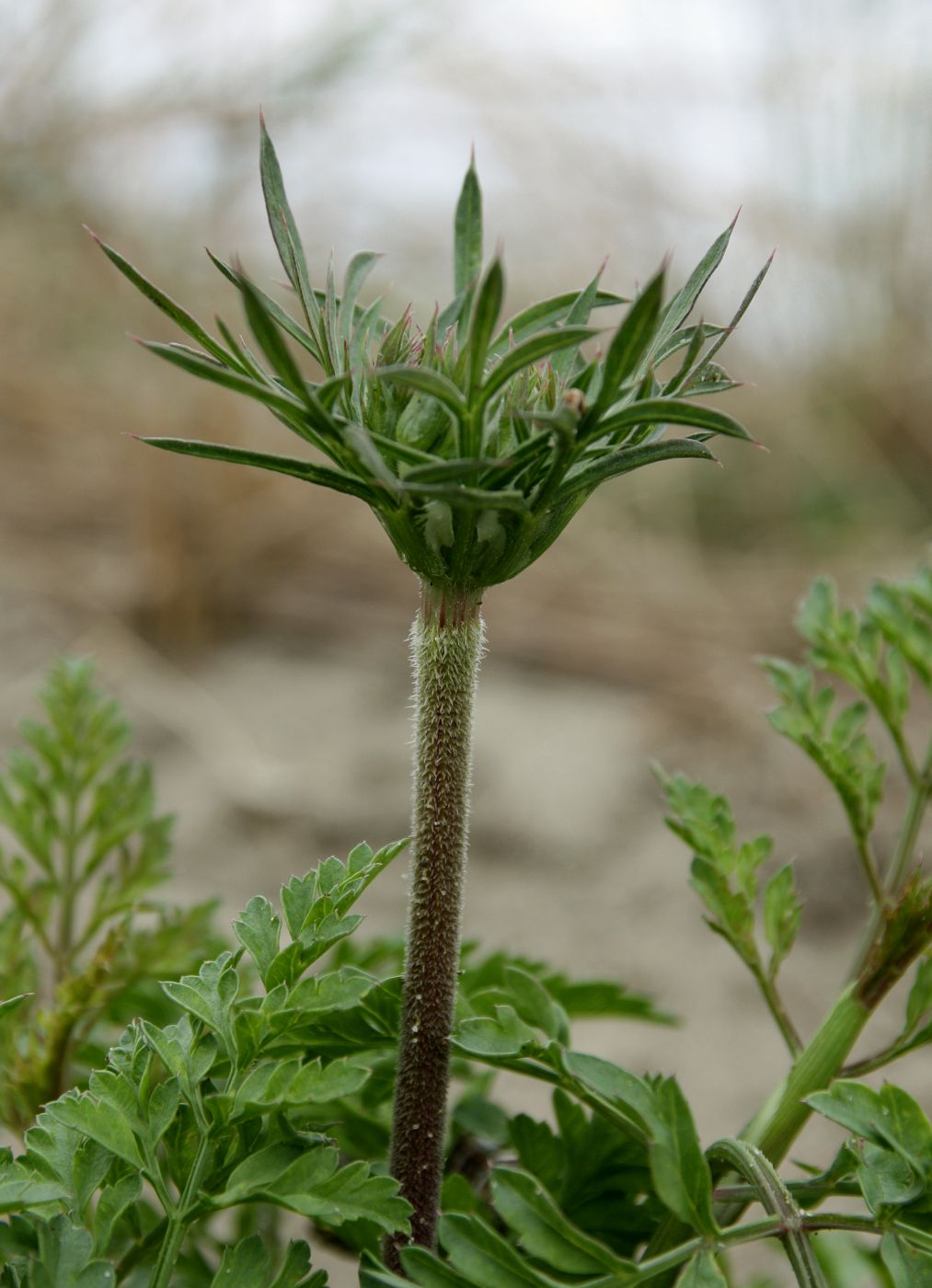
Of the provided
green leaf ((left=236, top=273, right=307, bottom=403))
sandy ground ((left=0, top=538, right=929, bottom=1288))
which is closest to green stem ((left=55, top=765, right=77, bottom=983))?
green leaf ((left=236, top=273, right=307, bottom=403))

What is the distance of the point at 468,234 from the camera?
1.16 feet

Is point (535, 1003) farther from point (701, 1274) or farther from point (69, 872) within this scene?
point (69, 872)

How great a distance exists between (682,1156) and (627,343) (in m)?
0.20

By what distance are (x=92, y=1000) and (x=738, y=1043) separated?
105 cm

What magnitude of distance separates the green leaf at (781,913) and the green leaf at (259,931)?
175 mm

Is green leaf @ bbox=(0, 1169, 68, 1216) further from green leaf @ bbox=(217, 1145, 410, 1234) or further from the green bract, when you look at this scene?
the green bract

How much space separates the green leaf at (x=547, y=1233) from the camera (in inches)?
12.3

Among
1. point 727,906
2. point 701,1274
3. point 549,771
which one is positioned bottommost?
point 701,1274

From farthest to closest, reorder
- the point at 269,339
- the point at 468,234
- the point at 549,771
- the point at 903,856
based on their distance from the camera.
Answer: the point at 549,771 → the point at 903,856 → the point at 468,234 → the point at 269,339

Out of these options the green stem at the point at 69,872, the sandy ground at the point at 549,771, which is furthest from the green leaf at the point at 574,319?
the sandy ground at the point at 549,771

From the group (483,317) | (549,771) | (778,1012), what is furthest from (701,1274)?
(549,771)

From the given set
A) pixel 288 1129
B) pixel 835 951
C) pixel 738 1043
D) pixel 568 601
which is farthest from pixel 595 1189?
pixel 568 601

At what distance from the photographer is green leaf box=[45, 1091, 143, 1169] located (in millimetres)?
312

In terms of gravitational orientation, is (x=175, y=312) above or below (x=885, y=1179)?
above
